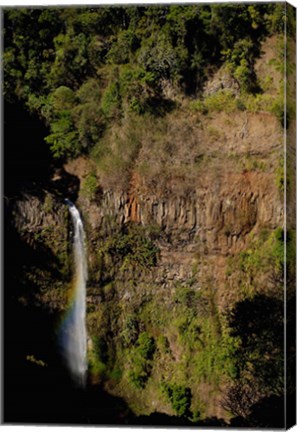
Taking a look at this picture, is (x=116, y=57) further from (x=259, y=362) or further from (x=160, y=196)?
(x=259, y=362)

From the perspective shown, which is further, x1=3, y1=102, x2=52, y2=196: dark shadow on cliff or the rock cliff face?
x1=3, y1=102, x2=52, y2=196: dark shadow on cliff

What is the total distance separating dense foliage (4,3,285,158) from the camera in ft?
23.1

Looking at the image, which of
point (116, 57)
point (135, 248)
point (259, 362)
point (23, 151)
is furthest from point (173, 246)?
point (116, 57)

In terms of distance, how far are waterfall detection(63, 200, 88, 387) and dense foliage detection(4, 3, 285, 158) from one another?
78 centimetres

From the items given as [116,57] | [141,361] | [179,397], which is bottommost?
[179,397]

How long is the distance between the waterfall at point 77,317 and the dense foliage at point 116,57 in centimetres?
78

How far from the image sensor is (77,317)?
24.1 ft

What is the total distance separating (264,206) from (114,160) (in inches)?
56.5

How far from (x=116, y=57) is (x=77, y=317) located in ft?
8.02

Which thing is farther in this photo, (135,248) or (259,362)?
(135,248)

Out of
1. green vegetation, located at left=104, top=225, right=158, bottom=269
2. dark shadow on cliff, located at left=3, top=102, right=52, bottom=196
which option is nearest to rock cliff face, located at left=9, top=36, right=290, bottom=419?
green vegetation, located at left=104, top=225, right=158, bottom=269

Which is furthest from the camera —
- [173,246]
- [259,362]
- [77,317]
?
[77,317]

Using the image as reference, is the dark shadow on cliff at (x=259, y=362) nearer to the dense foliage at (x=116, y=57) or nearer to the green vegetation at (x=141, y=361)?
the green vegetation at (x=141, y=361)

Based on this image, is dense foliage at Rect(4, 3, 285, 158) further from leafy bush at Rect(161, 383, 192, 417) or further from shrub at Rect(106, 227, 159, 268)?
leafy bush at Rect(161, 383, 192, 417)
